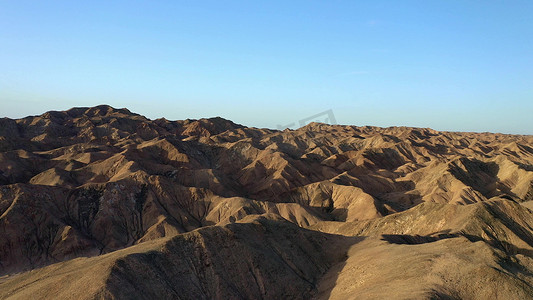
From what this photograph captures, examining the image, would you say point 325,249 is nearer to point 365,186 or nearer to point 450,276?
point 450,276

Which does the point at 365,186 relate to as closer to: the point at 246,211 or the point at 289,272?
the point at 246,211

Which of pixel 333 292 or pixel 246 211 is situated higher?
pixel 333 292

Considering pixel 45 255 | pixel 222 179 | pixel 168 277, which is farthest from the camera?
pixel 222 179

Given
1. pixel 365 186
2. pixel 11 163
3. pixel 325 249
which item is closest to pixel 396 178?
pixel 365 186

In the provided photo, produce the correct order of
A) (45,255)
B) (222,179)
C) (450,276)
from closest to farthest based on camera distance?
(450,276) < (45,255) < (222,179)

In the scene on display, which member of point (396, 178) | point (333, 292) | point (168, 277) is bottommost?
point (396, 178)

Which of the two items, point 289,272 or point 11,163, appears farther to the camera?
point 11,163

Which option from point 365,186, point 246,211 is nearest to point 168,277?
point 246,211
